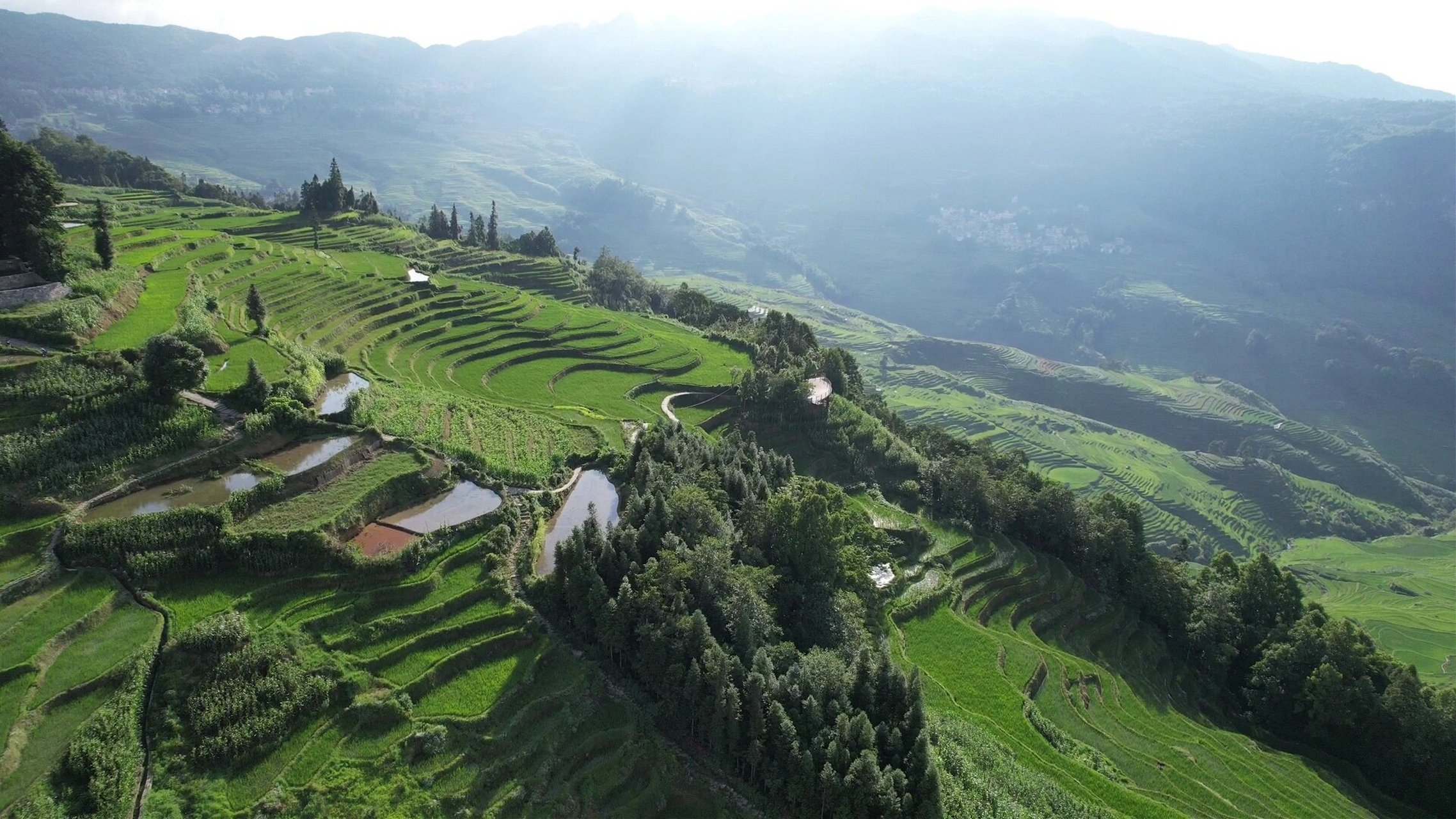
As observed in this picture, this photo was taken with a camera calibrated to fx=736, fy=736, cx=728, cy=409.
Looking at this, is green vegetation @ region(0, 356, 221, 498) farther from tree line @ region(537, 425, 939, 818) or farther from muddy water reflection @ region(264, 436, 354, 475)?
tree line @ region(537, 425, 939, 818)

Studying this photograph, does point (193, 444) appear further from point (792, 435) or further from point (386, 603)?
point (792, 435)

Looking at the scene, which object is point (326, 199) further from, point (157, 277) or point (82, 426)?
point (82, 426)

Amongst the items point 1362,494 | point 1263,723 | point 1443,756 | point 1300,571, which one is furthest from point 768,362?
point 1362,494

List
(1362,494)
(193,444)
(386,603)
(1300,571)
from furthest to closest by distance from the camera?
(1362,494) < (1300,571) < (193,444) < (386,603)

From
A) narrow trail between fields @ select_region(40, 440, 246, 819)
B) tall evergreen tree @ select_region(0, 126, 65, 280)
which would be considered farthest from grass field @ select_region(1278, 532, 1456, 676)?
tall evergreen tree @ select_region(0, 126, 65, 280)

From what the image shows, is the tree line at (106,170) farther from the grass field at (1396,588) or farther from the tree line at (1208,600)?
the grass field at (1396,588)

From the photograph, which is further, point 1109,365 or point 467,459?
point 1109,365

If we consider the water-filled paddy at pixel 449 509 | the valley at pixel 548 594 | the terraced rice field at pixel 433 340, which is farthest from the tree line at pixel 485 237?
the water-filled paddy at pixel 449 509

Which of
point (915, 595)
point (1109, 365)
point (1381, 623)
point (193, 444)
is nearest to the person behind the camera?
point (193, 444)
